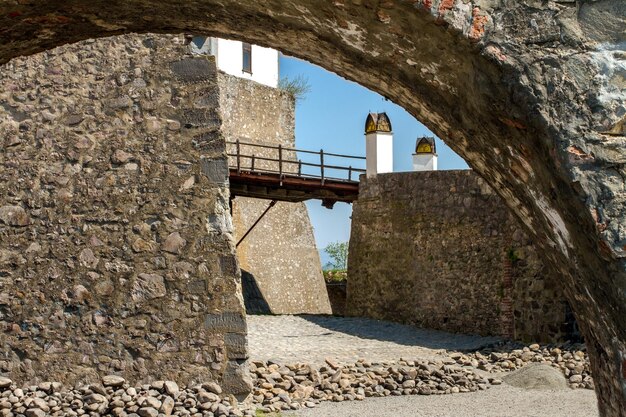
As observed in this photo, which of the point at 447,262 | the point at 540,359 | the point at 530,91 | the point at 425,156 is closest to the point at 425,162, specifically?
the point at 425,156

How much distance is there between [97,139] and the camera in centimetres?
1027

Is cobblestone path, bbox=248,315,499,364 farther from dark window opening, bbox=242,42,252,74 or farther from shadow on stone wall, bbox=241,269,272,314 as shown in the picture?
dark window opening, bbox=242,42,252,74

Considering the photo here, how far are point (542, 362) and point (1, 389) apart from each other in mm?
7709

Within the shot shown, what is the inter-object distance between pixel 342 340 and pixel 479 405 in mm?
5721

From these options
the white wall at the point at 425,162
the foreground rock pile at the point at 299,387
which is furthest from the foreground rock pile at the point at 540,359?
the white wall at the point at 425,162

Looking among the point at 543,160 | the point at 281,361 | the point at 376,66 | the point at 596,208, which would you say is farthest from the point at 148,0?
the point at 281,361

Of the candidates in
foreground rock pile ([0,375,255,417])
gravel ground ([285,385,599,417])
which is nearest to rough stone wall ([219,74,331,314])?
gravel ground ([285,385,599,417])

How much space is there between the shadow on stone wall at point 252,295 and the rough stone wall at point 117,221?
13495 millimetres

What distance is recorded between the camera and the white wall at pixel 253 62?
1059 inches

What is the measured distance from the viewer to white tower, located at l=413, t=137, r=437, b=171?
73.4 feet

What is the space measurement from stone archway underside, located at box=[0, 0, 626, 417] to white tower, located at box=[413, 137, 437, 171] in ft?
60.3

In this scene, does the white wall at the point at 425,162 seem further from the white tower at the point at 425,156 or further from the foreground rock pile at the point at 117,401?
the foreground rock pile at the point at 117,401

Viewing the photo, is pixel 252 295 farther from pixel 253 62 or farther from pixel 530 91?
pixel 530 91

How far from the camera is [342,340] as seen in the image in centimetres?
1723
